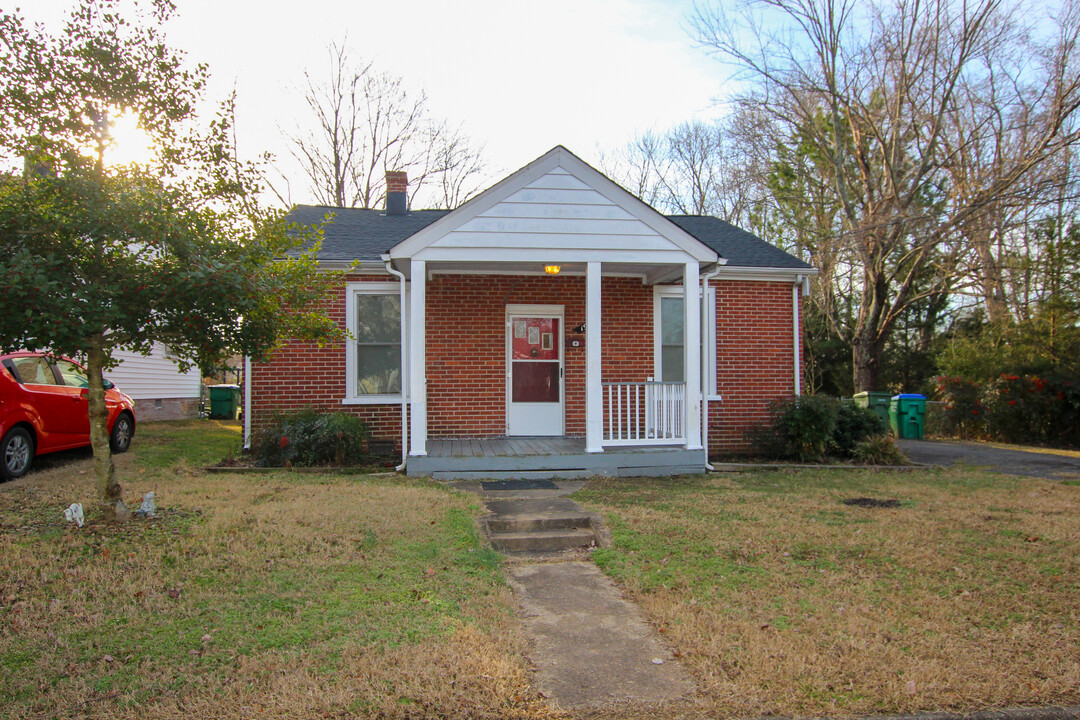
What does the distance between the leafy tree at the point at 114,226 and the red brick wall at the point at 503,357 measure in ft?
14.0

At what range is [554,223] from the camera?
917cm

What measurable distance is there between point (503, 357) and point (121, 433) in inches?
229

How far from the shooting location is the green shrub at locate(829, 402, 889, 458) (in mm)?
10758

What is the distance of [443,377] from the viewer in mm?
10797

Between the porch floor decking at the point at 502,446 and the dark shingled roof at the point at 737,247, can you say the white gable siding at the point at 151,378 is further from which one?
the dark shingled roof at the point at 737,247

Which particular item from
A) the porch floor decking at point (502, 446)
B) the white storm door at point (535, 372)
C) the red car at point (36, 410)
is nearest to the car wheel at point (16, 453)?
the red car at point (36, 410)

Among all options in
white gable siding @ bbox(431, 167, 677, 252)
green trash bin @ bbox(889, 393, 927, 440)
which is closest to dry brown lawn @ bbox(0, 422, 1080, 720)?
white gable siding @ bbox(431, 167, 677, 252)

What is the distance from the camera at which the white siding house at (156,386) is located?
16.7m

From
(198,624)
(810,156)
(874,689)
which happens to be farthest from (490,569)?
(810,156)

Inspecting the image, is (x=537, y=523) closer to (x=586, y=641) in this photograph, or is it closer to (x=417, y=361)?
(x=586, y=641)

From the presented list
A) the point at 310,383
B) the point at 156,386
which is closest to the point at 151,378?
the point at 156,386

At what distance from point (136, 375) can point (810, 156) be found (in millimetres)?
18918

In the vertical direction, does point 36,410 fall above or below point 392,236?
below

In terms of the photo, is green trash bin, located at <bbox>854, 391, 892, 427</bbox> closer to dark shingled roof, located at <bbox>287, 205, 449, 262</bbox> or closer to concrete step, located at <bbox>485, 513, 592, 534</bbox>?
dark shingled roof, located at <bbox>287, 205, 449, 262</bbox>
